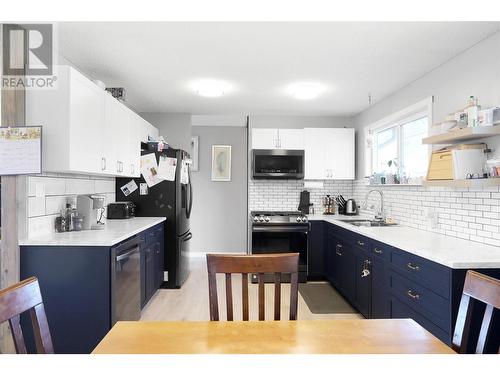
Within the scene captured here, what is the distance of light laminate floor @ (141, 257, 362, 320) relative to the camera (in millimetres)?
3102

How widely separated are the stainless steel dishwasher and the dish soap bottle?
260 cm

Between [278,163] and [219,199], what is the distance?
149 centimetres

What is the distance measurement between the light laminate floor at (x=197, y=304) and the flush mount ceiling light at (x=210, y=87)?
2.24m

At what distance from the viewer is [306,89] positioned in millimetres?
3449

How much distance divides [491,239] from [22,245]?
3.14 meters

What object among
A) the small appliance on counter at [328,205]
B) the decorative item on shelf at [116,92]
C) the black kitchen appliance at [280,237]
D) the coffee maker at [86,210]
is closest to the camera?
the coffee maker at [86,210]

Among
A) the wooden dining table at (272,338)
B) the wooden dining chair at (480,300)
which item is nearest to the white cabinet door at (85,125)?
the wooden dining table at (272,338)

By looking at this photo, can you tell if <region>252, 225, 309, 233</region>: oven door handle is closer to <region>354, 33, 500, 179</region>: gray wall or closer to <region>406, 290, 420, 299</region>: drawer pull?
<region>354, 33, 500, 179</region>: gray wall

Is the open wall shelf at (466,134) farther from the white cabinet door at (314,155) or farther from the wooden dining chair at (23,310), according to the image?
the wooden dining chair at (23,310)

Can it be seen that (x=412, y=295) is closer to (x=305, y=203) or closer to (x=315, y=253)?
(x=315, y=253)

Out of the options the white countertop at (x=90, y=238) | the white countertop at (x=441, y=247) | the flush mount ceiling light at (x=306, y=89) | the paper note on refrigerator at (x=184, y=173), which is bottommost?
the white countertop at (x=441, y=247)

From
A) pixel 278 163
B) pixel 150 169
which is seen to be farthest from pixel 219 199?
pixel 150 169

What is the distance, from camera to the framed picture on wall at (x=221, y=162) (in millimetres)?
5551
